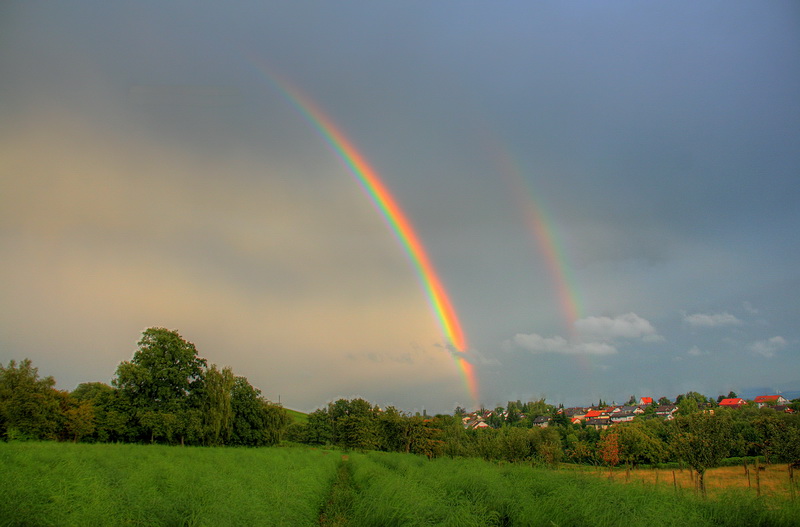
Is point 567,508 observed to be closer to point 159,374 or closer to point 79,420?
point 79,420

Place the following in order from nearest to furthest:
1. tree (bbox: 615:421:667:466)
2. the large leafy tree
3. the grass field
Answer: the grass field → tree (bbox: 615:421:667:466) → the large leafy tree

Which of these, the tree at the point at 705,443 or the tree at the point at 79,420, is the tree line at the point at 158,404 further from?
the tree at the point at 705,443

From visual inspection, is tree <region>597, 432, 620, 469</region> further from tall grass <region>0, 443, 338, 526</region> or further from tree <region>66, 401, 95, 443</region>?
tree <region>66, 401, 95, 443</region>

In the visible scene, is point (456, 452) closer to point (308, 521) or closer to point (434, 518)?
point (308, 521)

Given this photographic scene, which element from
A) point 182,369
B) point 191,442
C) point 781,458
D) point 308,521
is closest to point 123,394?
point 182,369

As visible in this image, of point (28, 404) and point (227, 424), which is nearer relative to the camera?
point (28, 404)

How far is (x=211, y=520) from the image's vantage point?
10.5 metres

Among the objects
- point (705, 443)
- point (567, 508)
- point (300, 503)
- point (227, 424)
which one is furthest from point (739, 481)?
point (227, 424)

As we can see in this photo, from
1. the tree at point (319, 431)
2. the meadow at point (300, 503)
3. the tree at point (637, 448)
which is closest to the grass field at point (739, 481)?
the tree at point (637, 448)

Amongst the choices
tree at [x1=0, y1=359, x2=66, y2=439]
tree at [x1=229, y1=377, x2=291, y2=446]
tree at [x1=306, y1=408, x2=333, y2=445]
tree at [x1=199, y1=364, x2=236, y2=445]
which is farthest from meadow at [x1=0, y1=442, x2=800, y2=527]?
tree at [x1=306, y1=408, x2=333, y2=445]

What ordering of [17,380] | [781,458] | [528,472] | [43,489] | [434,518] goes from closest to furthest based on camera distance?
[43,489] < [434,518] < [528,472] < [781,458] < [17,380]

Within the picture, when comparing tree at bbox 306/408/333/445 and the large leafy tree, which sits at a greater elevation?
the large leafy tree

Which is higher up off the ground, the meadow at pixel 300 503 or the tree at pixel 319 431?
the meadow at pixel 300 503

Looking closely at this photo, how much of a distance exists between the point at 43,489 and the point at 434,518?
9.45 metres
